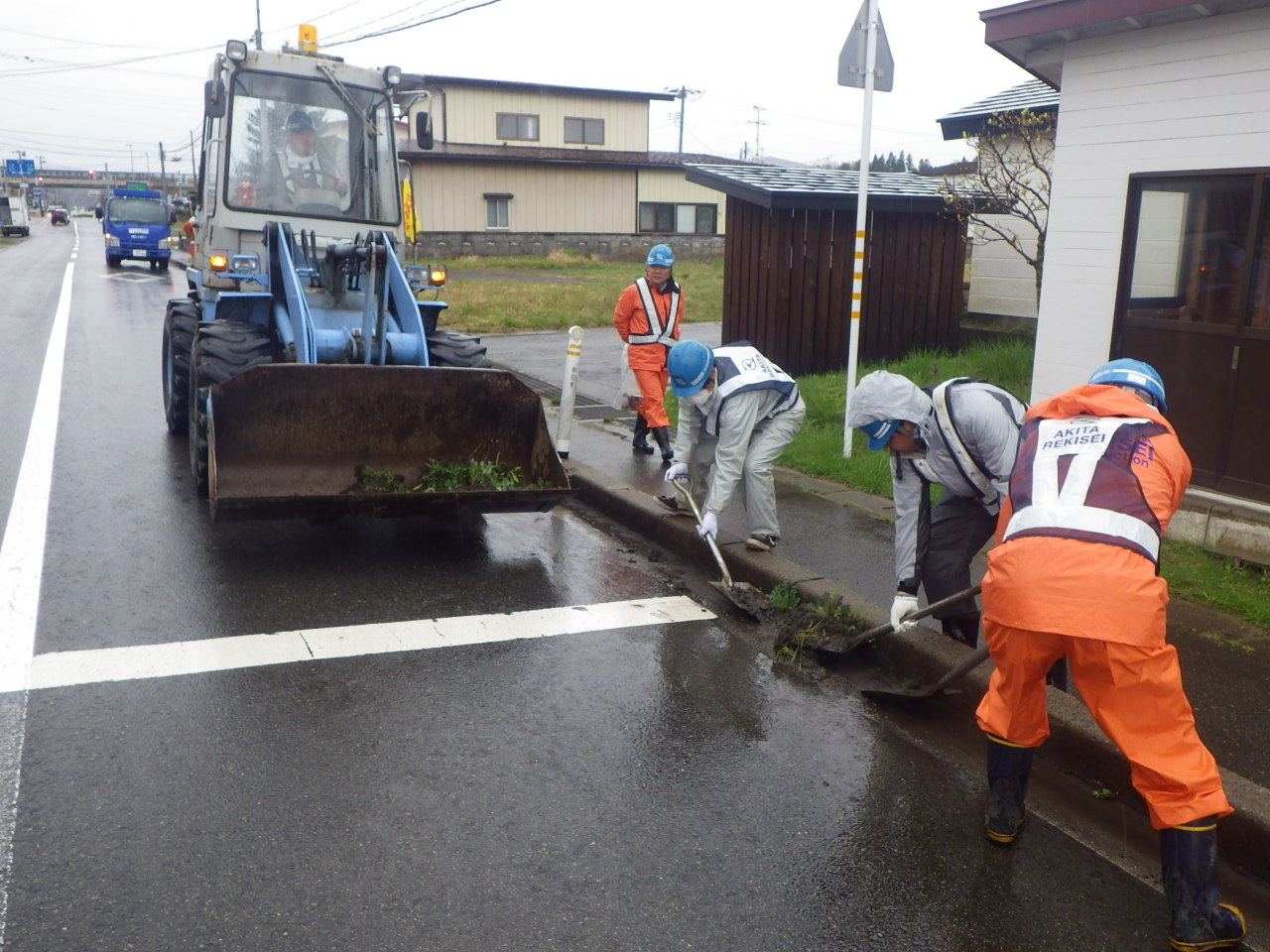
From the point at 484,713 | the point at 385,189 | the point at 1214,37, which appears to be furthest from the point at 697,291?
the point at 484,713

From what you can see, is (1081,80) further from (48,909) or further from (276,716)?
(48,909)

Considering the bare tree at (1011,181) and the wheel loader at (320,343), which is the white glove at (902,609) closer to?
the wheel loader at (320,343)

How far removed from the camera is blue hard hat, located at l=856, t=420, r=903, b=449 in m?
4.09

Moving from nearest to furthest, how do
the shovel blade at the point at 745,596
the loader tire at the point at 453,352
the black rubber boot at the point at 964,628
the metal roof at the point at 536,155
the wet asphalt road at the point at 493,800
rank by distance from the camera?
the wet asphalt road at the point at 493,800 → the black rubber boot at the point at 964,628 → the shovel blade at the point at 745,596 → the loader tire at the point at 453,352 → the metal roof at the point at 536,155

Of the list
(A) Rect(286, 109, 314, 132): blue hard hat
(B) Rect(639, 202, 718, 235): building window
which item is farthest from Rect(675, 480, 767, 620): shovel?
(B) Rect(639, 202, 718, 235): building window

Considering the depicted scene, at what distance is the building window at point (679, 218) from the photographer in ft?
128

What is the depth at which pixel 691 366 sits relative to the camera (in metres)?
5.88

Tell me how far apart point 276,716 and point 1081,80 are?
624 centimetres

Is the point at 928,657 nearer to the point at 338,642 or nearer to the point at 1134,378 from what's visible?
the point at 1134,378

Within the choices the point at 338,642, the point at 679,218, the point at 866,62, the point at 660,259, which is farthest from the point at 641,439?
the point at 679,218

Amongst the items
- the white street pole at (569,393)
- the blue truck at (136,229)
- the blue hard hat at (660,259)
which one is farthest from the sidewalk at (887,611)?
the blue truck at (136,229)

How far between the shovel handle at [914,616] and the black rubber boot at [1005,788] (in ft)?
2.24

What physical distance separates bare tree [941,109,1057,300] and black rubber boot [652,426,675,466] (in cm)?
450

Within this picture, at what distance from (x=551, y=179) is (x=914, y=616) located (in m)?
34.6
